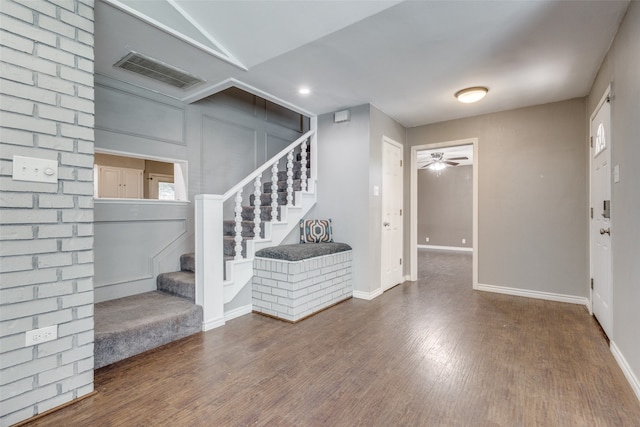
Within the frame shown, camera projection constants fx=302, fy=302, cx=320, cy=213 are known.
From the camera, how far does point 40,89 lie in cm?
167

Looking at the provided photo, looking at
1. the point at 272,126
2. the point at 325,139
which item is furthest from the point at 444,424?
the point at 272,126

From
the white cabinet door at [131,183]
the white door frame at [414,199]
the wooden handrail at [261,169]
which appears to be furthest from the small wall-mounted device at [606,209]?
the white cabinet door at [131,183]

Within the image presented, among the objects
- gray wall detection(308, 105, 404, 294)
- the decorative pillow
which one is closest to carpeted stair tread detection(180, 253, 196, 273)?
the decorative pillow

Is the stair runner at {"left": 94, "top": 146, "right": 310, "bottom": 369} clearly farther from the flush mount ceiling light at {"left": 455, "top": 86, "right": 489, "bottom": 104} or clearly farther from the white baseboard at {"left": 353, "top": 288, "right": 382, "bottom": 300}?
the flush mount ceiling light at {"left": 455, "top": 86, "right": 489, "bottom": 104}

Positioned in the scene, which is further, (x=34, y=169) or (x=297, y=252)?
(x=297, y=252)

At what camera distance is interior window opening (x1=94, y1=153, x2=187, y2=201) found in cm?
578

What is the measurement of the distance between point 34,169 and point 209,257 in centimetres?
146

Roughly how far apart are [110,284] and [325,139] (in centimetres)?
306

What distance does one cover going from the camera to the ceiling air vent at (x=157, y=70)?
2.75 metres

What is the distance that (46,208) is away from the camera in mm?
1694

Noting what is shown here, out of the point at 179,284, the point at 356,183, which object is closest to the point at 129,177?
the point at 179,284

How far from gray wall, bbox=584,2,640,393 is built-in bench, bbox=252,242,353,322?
8.16ft

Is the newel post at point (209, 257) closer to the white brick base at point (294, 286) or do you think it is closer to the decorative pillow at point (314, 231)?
the white brick base at point (294, 286)

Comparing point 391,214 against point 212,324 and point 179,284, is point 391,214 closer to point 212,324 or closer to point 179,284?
point 212,324
